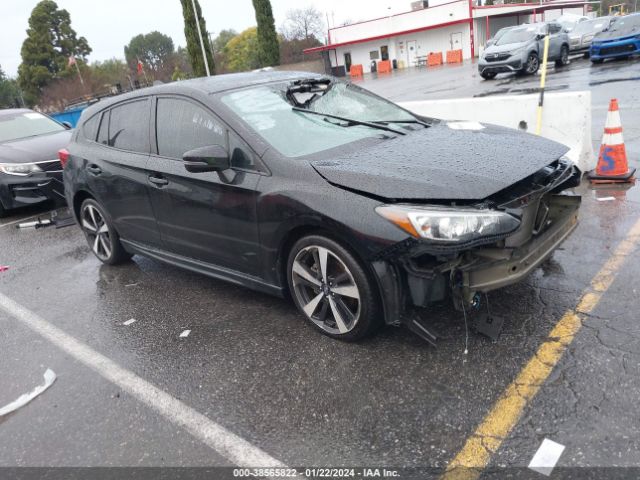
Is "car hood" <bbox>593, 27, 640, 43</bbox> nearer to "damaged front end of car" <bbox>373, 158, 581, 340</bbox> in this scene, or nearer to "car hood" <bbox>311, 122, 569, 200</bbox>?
"car hood" <bbox>311, 122, 569, 200</bbox>

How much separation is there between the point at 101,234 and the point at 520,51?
16295mm

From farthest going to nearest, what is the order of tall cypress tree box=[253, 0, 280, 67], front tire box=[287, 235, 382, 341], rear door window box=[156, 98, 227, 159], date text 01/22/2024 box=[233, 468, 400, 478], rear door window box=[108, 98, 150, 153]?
tall cypress tree box=[253, 0, 280, 67] → rear door window box=[108, 98, 150, 153] → rear door window box=[156, 98, 227, 159] → front tire box=[287, 235, 382, 341] → date text 01/22/2024 box=[233, 468, 400, 478]

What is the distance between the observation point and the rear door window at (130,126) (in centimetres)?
421

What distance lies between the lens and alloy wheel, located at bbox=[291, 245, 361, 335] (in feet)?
10.0

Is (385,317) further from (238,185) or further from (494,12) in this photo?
(494,12)

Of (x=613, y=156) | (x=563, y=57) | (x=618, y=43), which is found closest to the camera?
(x=613, y=156)

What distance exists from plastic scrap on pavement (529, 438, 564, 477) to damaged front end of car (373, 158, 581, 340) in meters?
0.85

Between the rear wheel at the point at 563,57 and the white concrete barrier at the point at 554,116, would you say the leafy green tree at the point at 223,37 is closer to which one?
the rear wheel at the point at 563,57

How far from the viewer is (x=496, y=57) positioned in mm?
17594

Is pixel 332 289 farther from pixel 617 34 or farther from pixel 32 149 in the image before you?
pixel 617 34

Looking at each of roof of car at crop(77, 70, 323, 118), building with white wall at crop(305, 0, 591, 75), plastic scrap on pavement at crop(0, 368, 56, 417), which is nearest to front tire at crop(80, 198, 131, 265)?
roof of car at crop(77, 70, 323, 118)

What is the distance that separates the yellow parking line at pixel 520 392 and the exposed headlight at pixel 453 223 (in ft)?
2.47

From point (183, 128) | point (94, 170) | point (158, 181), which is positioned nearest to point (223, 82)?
point (183, 128)

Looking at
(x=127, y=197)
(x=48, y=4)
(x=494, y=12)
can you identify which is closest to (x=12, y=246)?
(x=127, y=197)
